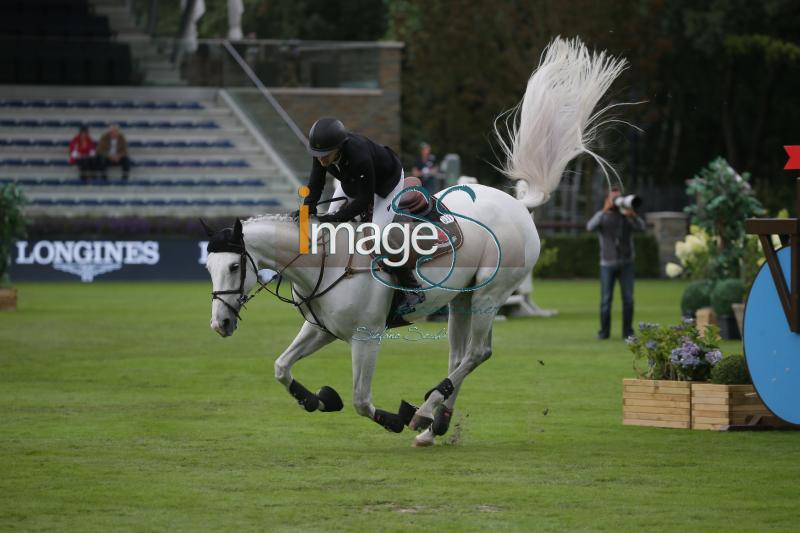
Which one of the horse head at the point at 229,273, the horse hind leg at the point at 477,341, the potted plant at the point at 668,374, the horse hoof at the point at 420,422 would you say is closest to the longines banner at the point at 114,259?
the potted plant at the point at 668,374

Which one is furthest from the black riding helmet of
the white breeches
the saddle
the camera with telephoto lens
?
the camera with telephoto lens

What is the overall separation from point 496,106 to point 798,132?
12534mm

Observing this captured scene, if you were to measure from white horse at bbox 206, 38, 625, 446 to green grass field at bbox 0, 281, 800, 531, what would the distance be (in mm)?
578

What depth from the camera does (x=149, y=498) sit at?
8266 mm

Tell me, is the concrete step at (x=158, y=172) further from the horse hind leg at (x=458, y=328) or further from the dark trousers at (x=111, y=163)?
the horse hind leg at (x=458, y=328)

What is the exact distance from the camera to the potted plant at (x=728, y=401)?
36.5ft

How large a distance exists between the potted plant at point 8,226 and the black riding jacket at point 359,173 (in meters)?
15.3

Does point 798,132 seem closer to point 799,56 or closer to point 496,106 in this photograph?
point 799,56

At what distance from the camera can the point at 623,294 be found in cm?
2020

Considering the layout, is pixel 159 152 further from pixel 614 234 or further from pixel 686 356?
pixel 686 356

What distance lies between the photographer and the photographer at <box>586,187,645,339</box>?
20094mm

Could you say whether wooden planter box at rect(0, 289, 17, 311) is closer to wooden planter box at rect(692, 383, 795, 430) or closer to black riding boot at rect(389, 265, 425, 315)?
black riding boot at rect(389, 265, 425, 315)

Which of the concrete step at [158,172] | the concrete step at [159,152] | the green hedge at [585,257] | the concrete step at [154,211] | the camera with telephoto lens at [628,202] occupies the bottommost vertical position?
the green hedge at [585,257]

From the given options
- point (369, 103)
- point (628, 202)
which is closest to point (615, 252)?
point (628, 202)
